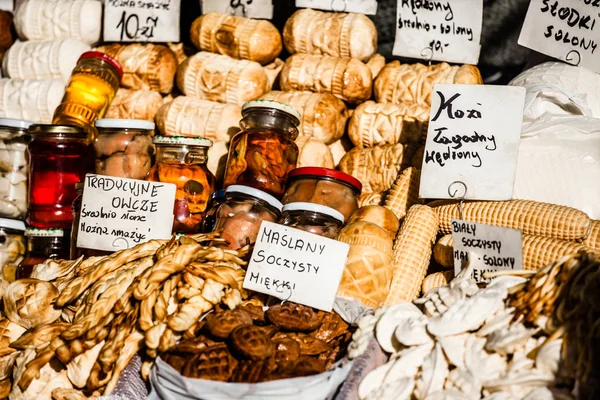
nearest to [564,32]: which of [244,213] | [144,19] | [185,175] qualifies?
[244,213]

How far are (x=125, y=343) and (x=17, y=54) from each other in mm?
2056

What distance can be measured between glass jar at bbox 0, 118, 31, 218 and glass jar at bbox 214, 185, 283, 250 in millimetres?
1035

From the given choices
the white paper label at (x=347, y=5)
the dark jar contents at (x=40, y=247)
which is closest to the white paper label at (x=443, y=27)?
the white paper label at (x=347, y=5)

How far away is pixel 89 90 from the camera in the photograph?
8.63 ft

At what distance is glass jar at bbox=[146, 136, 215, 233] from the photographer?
6.97ft

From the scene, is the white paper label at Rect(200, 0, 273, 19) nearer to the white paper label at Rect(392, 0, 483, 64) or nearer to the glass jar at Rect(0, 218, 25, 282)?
the white paper label at Rect(392, 0, 483, 64)

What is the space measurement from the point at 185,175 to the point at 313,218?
1.95 feet

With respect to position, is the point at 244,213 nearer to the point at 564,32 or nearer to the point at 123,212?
the point at 123,212

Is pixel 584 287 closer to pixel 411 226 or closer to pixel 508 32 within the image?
pixel 411 226

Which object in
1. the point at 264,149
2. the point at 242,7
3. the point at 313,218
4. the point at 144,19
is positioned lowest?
the point at 313,218

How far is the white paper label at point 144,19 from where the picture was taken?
2.87m

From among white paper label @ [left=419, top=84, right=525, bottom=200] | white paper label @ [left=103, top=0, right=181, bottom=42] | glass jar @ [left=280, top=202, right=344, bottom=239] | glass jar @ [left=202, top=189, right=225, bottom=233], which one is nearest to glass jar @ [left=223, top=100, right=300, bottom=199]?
glass jar @ [left=202, top=189, right=225, bottom=233]

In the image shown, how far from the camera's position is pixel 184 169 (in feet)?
7.08

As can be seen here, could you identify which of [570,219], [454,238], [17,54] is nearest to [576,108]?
[570,219]
